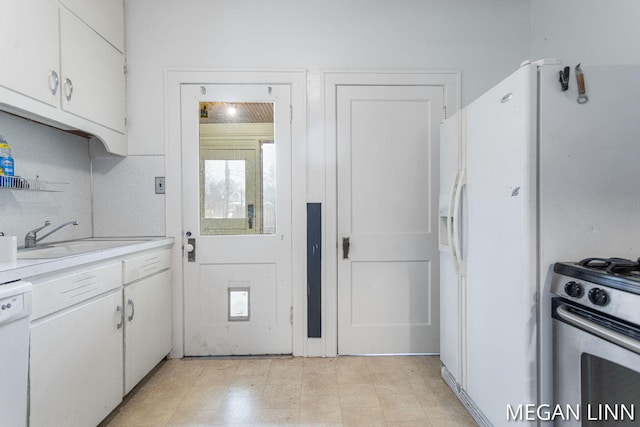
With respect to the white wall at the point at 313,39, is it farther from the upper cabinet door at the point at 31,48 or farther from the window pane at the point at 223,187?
the upper cabinet door at the point at 31,48

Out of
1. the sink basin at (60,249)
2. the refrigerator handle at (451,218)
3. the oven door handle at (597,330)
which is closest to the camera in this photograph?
the oven door handle at (597,330)

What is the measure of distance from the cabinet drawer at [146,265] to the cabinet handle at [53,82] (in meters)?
0.99

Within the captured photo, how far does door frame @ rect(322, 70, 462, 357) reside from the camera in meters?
2.54

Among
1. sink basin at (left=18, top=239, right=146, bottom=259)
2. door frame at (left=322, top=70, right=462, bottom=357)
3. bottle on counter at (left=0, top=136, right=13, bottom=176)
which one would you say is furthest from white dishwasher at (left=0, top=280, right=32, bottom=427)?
door frame at (left=322, top=70, right=462, bottom=357)

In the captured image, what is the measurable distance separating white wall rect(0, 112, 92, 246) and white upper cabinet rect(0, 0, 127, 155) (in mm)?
172

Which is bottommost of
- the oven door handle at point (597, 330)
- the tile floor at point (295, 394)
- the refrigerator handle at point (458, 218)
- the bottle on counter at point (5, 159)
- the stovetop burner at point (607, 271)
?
the tile floor at point (295, 394)

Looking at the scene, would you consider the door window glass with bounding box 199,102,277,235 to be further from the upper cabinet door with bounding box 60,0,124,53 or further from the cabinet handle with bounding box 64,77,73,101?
the cabinet handle with bounding box 64,77,73,101

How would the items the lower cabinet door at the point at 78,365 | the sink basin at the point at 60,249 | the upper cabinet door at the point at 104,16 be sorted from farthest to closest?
the upper cabinet door at the point at 104,16, the sink basin at the point at 60,249, the lower cabinet door at the point at 78,365

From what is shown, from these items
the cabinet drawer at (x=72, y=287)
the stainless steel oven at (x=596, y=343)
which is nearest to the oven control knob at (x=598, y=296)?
the stainless steel oven at (x=596, y=343)

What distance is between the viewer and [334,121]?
2541mm

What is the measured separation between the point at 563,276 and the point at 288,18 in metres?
2.42

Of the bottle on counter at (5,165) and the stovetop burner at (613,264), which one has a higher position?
the bottle on counter at (5,165)

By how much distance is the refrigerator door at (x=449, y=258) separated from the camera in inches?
75.2

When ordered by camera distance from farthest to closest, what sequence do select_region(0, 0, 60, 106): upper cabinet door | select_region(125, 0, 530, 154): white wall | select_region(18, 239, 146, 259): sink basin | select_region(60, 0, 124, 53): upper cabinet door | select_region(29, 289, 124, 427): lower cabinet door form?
select_region(125, 0, 530, 154): white wall
select_region(60, 0, 124, 53): upper cabinet door
select_region(18, 239, 146, 259): sink basin
select_region(0, 0, 60, 106): upper cabinet door
select_region(29, 289, 124, 427): lower cabinet door
